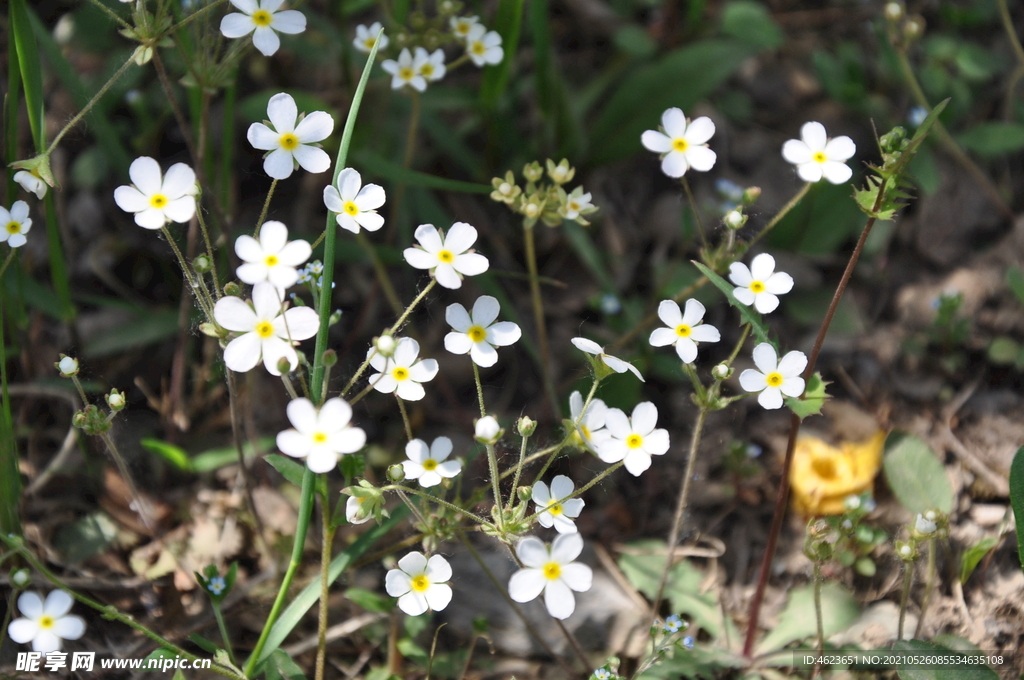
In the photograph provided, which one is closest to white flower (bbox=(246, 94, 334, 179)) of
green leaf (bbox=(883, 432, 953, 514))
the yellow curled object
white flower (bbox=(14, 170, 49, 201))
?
white flower (bbox=(14, 170, 49, 201))

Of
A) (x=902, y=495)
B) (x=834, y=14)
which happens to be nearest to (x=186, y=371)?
(x=902, y=495)

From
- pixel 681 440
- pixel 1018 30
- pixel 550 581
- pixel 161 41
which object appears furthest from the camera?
pixel 1018 30

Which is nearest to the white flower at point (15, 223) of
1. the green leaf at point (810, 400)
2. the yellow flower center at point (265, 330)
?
the yellow flower center at point (265, 330)

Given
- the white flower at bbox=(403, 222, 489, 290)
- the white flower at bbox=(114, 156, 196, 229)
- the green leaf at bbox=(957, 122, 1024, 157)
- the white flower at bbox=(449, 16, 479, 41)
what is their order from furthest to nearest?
the green leaf at bbox=(957, 122, 1024, 157)
the white flower at bbox=(449, 16, 479, 41)
the white flower at bbox=(403, 222, 489, 290)
the white flower at bbox=(114, 156, 196, 229)

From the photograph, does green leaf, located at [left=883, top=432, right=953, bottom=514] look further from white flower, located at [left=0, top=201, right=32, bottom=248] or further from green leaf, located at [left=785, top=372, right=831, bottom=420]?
white flower, located at [left=0, top=201, right=32, bottom=248]

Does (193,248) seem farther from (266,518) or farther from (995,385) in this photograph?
(995,385)

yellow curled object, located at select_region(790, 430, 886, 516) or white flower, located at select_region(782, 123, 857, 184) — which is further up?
white flower, located at select_region(782, 123, 857, 184)

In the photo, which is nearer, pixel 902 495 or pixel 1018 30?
A: pixel 902 495
